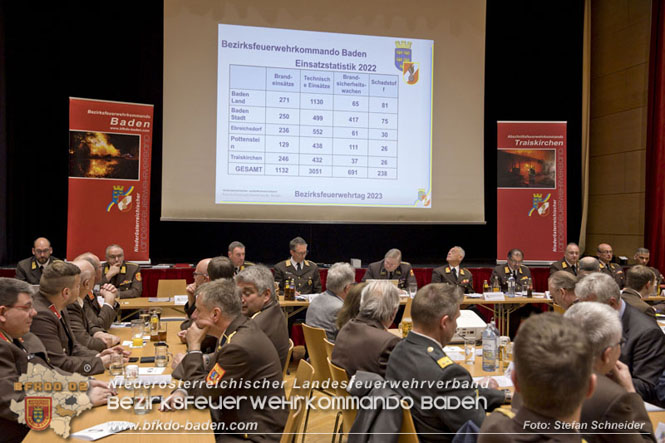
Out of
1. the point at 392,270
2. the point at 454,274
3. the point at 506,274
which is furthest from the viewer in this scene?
the point at 506,274

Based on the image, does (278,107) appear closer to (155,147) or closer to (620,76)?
(155,147)

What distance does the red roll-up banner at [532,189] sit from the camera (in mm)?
8469

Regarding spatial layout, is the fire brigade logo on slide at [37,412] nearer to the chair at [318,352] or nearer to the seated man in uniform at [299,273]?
the chair at [318,352]

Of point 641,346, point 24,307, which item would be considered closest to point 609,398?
point 641,346

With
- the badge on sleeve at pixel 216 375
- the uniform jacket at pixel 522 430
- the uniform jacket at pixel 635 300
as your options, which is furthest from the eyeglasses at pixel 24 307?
the uniform jacket at pixel 635 300

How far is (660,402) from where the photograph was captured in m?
2.82

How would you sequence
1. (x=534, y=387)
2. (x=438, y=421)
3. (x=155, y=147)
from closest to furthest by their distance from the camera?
(x=534, y=387), (x=438, y=421), (x=155, y=147)

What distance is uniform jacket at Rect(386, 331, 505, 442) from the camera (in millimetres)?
2115

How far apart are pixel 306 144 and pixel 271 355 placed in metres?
5.62

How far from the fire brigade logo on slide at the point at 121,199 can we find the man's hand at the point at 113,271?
1.08 meters

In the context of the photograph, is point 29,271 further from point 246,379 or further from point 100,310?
point 246,379

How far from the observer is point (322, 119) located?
787cm

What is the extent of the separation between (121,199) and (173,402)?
215 inches

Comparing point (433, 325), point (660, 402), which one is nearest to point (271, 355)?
point (433, 325)
